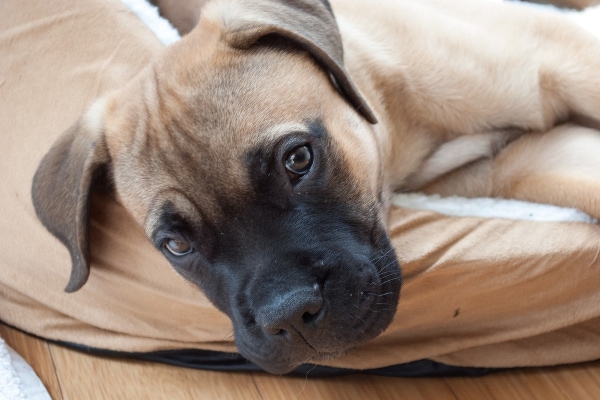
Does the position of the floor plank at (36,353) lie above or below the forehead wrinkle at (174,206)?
below

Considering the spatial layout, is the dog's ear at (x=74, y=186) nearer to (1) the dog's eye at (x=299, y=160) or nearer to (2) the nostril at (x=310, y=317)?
(1) the dog's eye at (x=299, y=160)

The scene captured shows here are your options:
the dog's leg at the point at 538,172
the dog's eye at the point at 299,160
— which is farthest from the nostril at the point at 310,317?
the dog's leg at the point at 538,172

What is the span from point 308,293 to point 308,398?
2.36 ft

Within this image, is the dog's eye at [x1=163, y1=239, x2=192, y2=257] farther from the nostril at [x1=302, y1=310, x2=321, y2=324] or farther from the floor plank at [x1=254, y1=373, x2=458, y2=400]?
the floor plank at [x1=254, y1=373, x2=458, y2=400]

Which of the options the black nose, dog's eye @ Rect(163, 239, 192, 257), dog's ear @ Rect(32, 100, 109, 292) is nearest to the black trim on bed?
dog's ear @ Rect(32, 100, 109, 292)

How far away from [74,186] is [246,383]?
77cm

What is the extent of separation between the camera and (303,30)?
1.72m

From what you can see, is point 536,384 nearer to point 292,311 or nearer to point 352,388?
point 352,388

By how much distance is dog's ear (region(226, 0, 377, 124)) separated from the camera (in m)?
1.68

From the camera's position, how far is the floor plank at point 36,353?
2250mm

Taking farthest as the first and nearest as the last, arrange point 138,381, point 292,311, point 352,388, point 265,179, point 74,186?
point 138,381, point 352,388, point 74,186, point 265,179, point 292,311

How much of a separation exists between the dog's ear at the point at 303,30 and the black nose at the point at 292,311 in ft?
1.78

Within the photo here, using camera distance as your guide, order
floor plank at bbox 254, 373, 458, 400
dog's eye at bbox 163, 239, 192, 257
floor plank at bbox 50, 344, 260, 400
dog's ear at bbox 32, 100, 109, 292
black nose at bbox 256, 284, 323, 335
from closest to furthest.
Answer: black nose at bbox 256, 284, 323, 335 → dog's eye at bbox 163, 239, 192, 257 → dog's ear at bbox 32, 100, 109, 292 → floor plank at bbox 254, 373, 458, 400 → floor plank at bbox 50, 344, 260, 400

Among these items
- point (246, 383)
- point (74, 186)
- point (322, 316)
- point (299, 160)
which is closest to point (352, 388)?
point (246, 383)
